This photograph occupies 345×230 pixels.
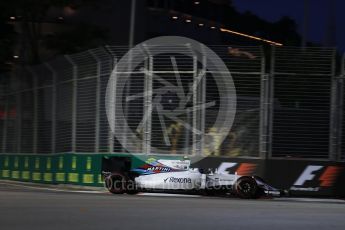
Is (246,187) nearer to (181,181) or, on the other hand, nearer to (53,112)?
(181,181)

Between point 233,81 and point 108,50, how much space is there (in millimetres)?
3819

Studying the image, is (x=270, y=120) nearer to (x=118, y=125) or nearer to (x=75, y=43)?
(x=118, y=125)

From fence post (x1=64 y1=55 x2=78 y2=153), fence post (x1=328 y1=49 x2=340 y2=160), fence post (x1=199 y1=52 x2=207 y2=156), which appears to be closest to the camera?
fence post (x1=328 y1=49 x2=340 y2=160)

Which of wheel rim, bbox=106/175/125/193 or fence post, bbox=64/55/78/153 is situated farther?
fence post, bbox=64/55/78/153

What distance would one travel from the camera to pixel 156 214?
11.3 metres

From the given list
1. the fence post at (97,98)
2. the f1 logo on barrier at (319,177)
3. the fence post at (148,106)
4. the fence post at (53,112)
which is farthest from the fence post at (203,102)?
the fence post at (53,112)

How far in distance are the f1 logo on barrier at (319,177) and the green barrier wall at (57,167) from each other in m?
3.44

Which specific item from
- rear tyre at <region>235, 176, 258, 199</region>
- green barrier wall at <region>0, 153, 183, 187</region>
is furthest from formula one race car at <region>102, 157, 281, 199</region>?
green barrier wall at <region>0, 153, 183, 187</region>

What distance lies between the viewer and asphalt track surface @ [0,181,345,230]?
9.89 m

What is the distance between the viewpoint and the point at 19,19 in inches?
1142

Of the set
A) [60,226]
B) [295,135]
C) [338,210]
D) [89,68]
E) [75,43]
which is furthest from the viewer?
[75,43]

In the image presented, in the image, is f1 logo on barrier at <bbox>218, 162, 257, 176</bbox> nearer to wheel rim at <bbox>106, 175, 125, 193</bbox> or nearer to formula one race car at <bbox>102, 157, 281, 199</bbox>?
formula one race car at <bbox>102, 157, 281, 199</bbox>

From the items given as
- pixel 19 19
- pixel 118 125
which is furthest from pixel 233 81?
pixel 19 19

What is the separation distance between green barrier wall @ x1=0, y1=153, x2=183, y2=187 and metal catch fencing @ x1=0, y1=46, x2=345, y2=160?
15.9 inches
